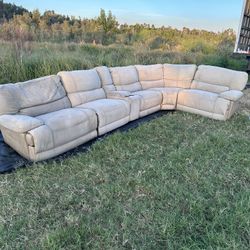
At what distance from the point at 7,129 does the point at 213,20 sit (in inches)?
418

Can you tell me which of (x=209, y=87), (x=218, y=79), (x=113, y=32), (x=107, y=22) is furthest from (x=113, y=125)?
(x=107, y=22)

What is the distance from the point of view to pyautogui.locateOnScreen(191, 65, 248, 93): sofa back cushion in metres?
4.27

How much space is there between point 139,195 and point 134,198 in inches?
2.2

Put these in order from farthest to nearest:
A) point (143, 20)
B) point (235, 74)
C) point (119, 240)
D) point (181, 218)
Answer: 1. point (143, 20)
2. point (235, 74)
3. point (181, 218)
4. point (119, 240)

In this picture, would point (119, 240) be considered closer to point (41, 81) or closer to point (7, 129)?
point (7, 129)

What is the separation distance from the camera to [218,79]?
4.48 meters

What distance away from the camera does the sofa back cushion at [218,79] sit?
4.27m

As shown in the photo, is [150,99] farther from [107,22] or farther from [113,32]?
[107,22]

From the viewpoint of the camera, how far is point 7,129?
253 centimetres

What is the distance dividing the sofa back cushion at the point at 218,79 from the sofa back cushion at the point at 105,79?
158 centimetres

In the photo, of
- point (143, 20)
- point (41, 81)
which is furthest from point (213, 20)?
point (41, 81)

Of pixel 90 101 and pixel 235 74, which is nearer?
pixel 90 101

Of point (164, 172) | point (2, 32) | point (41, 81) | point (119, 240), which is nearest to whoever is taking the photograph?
point (119, 240)

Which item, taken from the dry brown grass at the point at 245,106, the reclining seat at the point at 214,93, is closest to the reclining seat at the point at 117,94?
the reclining seat at the point at 214,93
